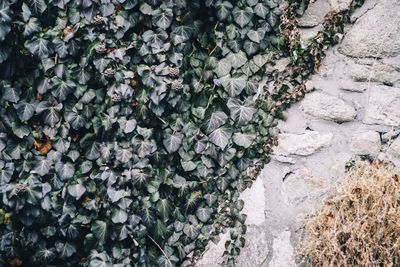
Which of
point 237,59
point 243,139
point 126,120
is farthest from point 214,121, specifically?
point 126,120

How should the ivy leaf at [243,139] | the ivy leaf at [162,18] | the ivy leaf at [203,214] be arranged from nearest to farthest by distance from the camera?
the ivy leaf at [162,18] < the ivy leaf at [243,139] < the ivy leaf at [203,214]

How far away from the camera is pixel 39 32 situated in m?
2.65

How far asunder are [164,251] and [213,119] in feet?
2.96

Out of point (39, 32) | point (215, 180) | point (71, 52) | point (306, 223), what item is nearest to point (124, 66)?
point (71, 52)

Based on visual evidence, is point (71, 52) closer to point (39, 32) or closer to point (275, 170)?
point (39, 32)

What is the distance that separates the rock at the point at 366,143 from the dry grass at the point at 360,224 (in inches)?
4.5

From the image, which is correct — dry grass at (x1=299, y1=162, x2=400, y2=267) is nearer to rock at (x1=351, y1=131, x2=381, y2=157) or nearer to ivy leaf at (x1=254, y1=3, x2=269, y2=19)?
rock at (x1=351, y1=131, x2=381, y2=157)

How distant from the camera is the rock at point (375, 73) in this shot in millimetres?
2965

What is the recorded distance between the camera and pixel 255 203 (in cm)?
313

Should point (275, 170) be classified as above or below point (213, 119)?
below

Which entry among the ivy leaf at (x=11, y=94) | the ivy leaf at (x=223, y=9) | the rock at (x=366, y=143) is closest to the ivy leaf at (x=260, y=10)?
the ivy leaf at (x=223, y=9)

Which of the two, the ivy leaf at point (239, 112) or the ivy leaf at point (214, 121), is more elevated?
the ivy leaf at point (239, 112)

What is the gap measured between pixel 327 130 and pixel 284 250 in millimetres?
814

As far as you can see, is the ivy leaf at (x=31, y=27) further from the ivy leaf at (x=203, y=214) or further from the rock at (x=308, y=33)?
the rock at (x=308, y=33)
